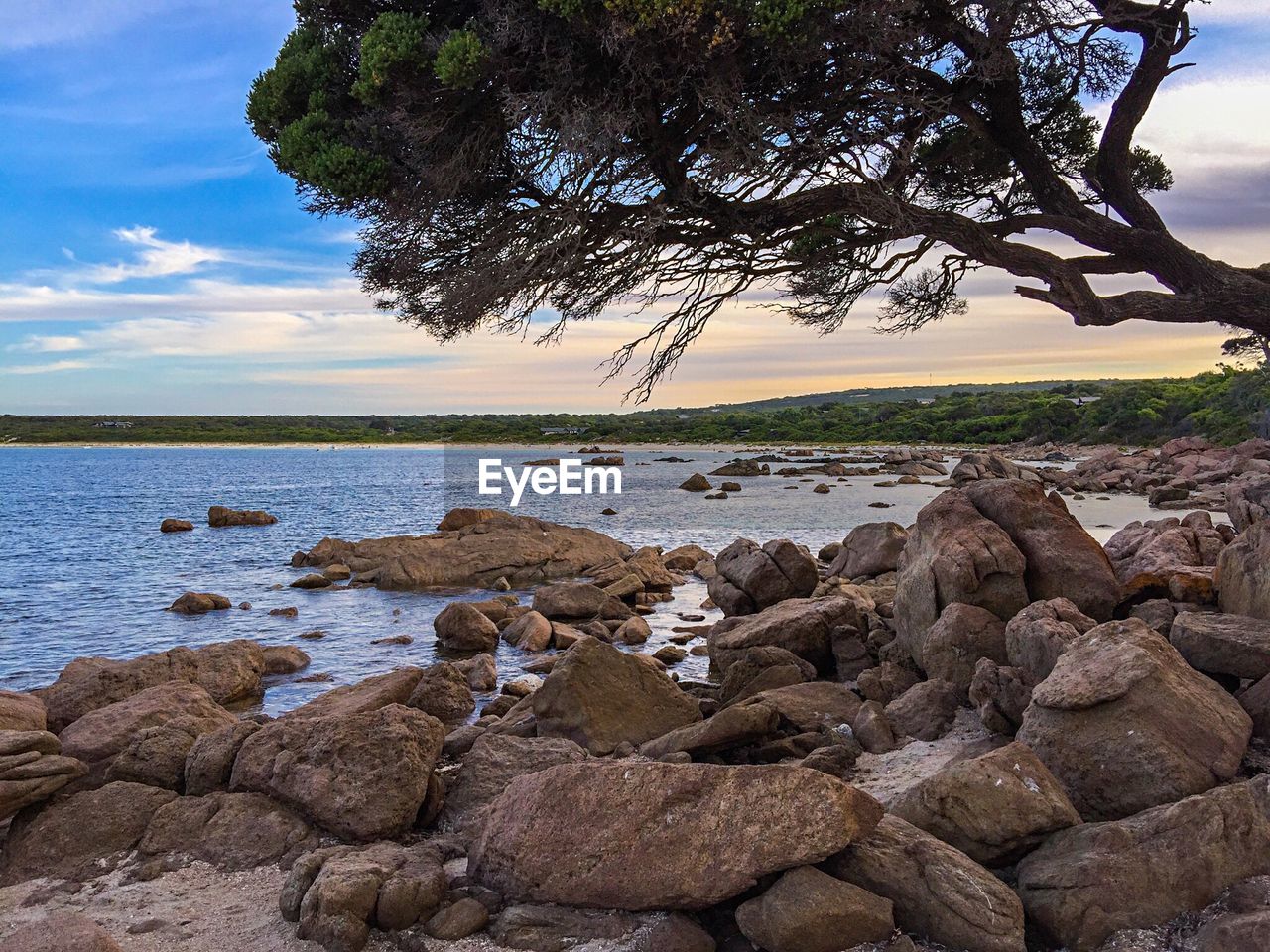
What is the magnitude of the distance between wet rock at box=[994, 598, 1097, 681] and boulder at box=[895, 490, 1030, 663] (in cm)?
97

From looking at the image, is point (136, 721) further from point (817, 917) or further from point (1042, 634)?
point (1042, 634)

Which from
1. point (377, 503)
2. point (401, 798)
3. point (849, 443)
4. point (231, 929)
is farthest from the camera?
point (849, 443)

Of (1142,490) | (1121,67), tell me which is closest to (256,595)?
(1121,67)

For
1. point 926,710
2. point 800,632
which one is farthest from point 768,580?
point 926,710

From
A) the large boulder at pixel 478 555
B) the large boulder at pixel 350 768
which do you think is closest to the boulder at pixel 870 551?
the large boulder at pixel 478 555

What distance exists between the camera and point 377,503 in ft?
198

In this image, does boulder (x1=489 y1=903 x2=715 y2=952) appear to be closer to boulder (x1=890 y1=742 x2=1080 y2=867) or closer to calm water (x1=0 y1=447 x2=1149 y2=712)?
boulder (x1=890 y1=742 x2=1080 y2=867)

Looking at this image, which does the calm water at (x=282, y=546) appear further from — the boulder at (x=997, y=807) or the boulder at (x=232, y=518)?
the boulder at (x=997, y=807)

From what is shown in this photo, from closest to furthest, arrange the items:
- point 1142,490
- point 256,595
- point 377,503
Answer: point 256,595, point 1142,490, point 377,503

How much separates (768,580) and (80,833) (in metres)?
10.7

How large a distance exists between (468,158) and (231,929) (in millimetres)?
7551

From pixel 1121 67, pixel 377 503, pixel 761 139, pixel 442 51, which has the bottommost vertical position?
pixel 377 503

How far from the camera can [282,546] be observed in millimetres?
34781

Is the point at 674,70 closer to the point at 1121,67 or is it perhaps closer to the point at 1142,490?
the point at 1121,67
